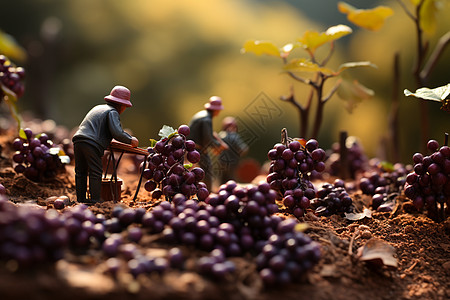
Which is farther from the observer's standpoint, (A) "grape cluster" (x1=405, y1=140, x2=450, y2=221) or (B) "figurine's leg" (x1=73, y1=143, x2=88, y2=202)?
(B) "figurine's leg" (x1=73, y1=143, x2=88, y2=202)

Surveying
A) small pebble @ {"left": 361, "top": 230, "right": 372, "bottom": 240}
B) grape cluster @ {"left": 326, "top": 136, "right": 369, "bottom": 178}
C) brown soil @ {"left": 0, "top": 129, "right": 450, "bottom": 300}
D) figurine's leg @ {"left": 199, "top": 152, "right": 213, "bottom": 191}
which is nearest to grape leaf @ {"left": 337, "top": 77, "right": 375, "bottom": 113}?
grape cluster @ {"left": 326, "top": 136, "right": 369, "bottom": 178}

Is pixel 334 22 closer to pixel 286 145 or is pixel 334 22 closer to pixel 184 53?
pixel 184 53

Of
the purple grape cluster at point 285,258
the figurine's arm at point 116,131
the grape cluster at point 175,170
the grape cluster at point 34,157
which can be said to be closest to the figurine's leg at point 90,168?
the figurine's arm at point 116,131

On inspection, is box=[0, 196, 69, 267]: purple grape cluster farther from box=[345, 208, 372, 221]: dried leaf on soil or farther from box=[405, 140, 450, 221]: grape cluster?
box=[405, 140, 450, 221]: grape cluster

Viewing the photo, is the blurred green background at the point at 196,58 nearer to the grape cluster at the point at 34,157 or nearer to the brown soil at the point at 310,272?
the grape cluster at the point at 34,157

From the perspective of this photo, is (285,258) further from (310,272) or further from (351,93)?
(351,93)

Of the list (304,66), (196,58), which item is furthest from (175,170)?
(196,58)

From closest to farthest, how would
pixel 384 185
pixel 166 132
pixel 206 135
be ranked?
pixel 166 132 → pixel 384 185 → pixel 206 135
